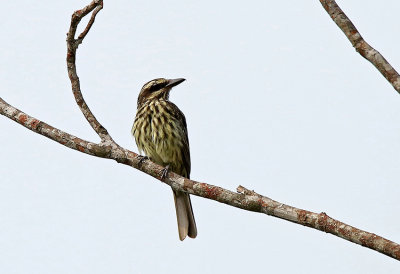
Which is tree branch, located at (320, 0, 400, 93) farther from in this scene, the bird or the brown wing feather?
the brown wing feather

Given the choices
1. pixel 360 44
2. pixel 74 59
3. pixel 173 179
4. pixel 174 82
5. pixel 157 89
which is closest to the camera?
pixel 360 44

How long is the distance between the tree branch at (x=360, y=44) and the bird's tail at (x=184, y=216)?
9.33 feet

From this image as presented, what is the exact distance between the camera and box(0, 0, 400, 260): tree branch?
3.44 metres

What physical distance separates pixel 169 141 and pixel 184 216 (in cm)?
65

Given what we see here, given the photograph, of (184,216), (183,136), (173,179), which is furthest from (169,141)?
(173,179)

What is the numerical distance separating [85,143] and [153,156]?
4.50 ft

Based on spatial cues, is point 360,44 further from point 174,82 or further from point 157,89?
point 157,89

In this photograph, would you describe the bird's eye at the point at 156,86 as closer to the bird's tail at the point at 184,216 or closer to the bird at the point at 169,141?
the bird at the point at 169,141

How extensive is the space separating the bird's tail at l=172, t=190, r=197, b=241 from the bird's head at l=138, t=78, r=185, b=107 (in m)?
0.91

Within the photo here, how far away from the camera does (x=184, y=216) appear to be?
605 centimetres

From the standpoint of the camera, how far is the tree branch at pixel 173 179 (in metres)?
3.44

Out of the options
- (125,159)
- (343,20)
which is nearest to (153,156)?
(125,159)

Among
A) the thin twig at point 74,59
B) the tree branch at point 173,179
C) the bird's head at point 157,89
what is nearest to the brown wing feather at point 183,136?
the bird's head at point 157,89

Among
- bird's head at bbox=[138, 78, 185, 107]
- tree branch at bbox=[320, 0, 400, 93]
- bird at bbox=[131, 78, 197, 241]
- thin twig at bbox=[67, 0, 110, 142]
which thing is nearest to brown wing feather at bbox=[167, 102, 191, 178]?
bird at bbox=[131, 78, 197, 241]
